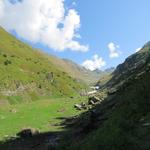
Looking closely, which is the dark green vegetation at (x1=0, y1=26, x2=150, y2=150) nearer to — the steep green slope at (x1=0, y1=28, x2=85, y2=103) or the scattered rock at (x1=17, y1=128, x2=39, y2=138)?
the scattered rock at (x1=17, y1=128, x2=39, y2=138)

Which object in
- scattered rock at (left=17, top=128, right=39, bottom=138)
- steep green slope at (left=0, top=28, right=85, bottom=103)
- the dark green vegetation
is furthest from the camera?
steep green slope at (left=0, top=28, right=85, bottom=103)

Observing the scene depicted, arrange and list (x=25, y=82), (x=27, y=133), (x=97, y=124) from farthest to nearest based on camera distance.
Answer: (x=25, y=82), (x=27, y=133), (x=97, y=124)

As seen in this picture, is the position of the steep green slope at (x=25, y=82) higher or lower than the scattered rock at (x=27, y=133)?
higher

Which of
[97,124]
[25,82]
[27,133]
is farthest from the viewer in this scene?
[25,82]

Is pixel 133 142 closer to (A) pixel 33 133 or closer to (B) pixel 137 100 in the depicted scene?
(B) pixel 137 100

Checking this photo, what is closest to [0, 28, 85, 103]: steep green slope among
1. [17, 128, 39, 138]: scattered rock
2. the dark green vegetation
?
the dark green vegetation

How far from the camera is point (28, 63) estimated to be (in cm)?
18288

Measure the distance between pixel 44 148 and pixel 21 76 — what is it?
118 metres

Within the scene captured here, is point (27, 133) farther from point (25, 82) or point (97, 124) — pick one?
point (25, 82)

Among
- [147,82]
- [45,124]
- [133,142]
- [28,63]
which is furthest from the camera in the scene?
[28,63]

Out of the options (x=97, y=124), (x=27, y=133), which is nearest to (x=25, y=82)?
(x=27, y=133)

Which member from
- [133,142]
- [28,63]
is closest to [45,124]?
[133,142]

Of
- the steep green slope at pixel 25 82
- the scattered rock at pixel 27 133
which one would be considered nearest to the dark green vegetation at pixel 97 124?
the scattered rock at pixel 27 133

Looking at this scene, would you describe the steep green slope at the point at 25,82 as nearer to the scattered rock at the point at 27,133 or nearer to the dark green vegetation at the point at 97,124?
the dark green vegetation at the point at 97,124
